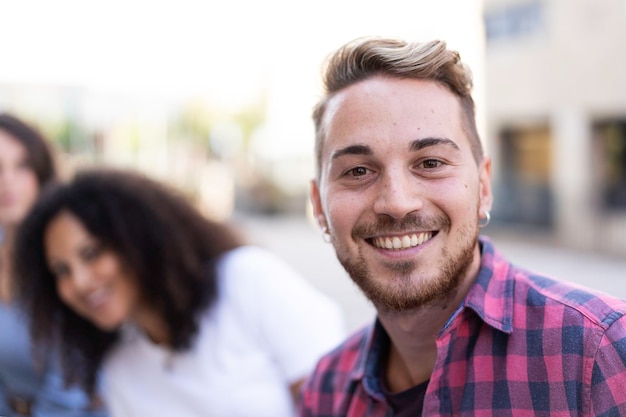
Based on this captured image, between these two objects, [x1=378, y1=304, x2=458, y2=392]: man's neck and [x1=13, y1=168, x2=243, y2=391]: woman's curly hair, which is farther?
[x1=13, y1=168, x2=243, y2=391]: woman's curly hair

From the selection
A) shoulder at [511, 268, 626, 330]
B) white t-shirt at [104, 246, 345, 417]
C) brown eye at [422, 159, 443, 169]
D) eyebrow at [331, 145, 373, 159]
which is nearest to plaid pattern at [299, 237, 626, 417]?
shoulder at [511, 268, 626, 330]

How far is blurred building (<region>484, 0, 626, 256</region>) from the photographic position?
13922 mm

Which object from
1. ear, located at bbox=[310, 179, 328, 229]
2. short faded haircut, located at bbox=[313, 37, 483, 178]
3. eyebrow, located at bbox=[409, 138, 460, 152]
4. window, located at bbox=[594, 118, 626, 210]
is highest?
short faded haircut, located at bbox=[313, 37, 483, 178]

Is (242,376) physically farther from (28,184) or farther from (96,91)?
(96,91)

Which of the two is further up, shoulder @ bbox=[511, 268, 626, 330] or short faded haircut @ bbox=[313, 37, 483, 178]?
short faded haircut @ bbox=[313, 37, 483, 178]

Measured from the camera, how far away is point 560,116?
49.9ft

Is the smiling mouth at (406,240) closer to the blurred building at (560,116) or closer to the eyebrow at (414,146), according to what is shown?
the eyebrow at (414,146)

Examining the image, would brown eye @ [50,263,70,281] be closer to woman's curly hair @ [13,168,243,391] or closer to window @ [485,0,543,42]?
woman's curly hair @ [13,168,243,391]

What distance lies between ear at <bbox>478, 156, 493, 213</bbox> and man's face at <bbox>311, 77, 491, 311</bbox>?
0.08 metres

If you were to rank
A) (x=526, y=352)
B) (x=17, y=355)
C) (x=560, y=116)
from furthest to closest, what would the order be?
(x=560, y=116), (x=17, y=355), (x=526, y=352)

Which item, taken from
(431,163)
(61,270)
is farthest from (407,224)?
(61,270)

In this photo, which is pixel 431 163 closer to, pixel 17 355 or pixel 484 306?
pixel 484 306

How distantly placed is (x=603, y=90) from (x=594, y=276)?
5.15m

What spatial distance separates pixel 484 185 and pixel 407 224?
0.32 m
